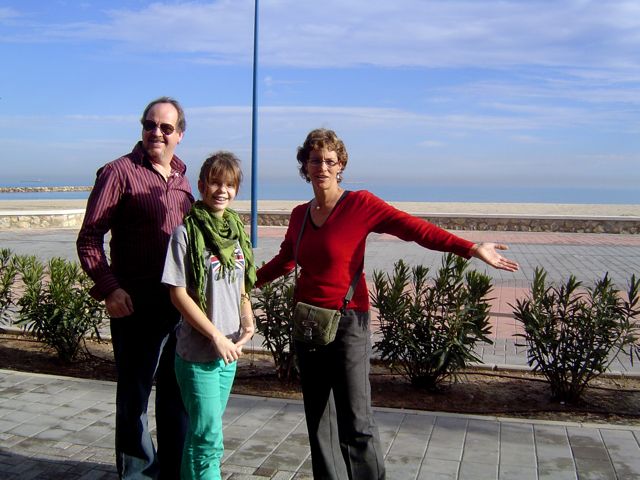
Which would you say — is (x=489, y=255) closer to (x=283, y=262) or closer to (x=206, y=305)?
(x=283, y=262)

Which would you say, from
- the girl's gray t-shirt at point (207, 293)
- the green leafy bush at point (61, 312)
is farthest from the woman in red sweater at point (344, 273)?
the green leafy bush at point (61, 312)

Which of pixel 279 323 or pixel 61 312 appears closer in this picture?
pixel 279 323

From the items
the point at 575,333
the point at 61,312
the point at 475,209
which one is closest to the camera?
the point at 575,333

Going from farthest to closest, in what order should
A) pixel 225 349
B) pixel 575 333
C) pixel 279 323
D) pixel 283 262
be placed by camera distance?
pixel 279 323 < pixel 575 333 < pixel 283 262 < pixel 225 349

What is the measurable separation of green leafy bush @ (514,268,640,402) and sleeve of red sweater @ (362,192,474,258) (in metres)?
2.24

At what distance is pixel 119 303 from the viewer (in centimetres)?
305

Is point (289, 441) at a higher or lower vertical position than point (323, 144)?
lower

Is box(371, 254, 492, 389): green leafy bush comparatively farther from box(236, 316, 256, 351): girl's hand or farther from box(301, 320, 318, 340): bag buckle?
box(236, 316, 256, 351): girl's hand

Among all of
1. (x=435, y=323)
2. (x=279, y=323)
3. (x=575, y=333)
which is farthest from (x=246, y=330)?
(x=575, y=333)

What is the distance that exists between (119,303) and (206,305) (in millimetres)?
441

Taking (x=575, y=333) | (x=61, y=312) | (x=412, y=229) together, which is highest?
(x=412, y=229)

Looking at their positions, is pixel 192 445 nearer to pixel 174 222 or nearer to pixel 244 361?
pixel 174 222

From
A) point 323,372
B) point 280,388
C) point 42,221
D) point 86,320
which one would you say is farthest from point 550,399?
point 42,221

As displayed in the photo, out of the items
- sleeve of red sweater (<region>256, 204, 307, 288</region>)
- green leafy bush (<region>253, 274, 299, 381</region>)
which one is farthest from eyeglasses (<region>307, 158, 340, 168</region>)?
green leafy bush (<region>253, 274, 299, 381</region>)
